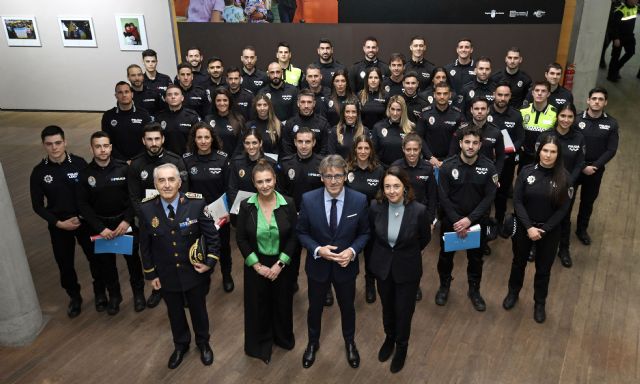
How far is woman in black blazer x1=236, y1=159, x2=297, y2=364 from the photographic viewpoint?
3709 mm

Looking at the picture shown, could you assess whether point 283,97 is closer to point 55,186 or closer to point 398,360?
point 55,186

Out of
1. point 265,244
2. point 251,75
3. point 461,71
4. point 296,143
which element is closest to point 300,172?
point 296,143

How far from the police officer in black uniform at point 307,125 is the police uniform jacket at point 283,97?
106 cm

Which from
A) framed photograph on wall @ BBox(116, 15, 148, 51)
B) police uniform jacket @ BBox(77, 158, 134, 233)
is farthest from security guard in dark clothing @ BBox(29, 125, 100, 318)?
framed photograph on wall @ BBox(116, 15, 148, 51)

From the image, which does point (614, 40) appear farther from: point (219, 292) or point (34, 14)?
point (34, 14)

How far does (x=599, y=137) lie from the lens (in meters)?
5.45

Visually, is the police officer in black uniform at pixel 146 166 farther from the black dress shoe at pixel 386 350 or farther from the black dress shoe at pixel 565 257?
the black dress shoe at pixel 565 257

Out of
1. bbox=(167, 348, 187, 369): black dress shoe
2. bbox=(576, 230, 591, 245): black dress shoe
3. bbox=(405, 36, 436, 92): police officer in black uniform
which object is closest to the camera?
bbox=(167, 348, 187, 369): black dress shoe

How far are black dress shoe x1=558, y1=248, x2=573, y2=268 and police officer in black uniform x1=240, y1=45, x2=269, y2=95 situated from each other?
13.8 feet

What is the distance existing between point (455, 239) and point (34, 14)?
10703 mm

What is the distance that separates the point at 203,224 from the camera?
3.81 metres

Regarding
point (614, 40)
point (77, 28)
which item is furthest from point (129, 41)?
point (614, 40)

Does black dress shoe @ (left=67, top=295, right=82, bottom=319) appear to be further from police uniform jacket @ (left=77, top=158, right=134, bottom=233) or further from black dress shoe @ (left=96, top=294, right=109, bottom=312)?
police uniform jacket @ (left=77, top=158, right=134, bottom=233)

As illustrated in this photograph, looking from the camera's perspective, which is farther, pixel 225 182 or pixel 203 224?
pixel 225 182
